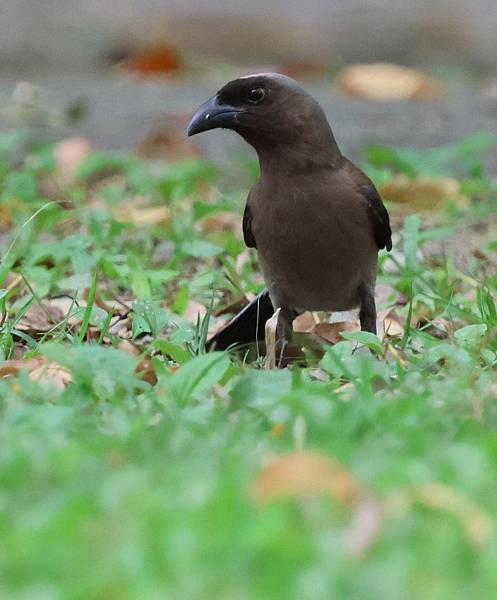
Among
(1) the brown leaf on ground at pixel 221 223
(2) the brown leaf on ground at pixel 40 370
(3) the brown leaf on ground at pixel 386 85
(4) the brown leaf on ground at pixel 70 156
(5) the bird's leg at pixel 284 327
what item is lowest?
(3) the brown leaf on ground at pixel 386 85

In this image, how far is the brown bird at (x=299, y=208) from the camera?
5.41m

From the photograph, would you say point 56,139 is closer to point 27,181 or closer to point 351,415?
point 27,181

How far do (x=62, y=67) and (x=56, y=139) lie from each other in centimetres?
347

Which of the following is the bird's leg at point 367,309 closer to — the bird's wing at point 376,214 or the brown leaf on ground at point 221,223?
the bird's wing at point 376,214

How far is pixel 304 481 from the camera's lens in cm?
303

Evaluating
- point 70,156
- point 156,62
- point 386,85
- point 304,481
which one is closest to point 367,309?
point 304,481

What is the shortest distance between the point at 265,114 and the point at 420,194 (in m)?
2.42

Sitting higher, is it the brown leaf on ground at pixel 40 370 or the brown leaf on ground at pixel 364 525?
the brown leaf on ground at pixel 364 525

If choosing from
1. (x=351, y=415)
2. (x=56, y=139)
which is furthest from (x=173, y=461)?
(x=56, y=139)

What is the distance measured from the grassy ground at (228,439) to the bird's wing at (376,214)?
0.34 meters

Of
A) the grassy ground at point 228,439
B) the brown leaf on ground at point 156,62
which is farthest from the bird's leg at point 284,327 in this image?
the brown leaf on ground at point 156,62

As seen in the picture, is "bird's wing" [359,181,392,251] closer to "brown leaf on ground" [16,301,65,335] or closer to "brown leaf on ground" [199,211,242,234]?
"brown leaf on ground" [16,301,65,335]

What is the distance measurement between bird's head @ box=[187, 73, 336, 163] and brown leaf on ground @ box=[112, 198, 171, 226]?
1.64m

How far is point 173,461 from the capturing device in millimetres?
3373
